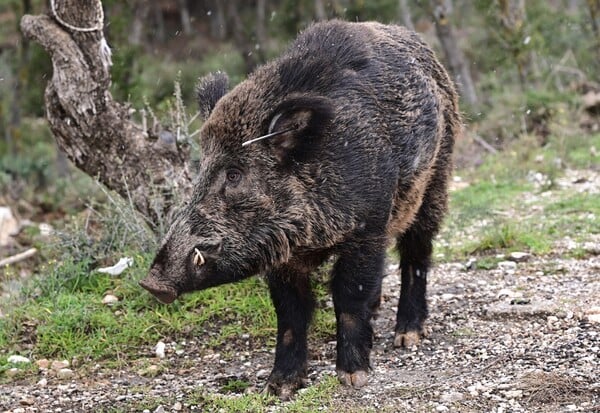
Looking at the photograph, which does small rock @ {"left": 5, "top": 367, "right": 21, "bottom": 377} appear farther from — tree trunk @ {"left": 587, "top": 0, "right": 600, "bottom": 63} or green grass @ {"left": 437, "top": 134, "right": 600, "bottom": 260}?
tree trunk @ {"left": 587, "top": 0, "right": 600, "bottom": 63}

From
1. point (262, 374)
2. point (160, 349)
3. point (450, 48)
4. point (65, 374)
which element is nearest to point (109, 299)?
point (160, 349)

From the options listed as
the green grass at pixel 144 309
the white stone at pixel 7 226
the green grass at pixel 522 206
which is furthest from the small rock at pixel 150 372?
the white stone at pixel 7 226

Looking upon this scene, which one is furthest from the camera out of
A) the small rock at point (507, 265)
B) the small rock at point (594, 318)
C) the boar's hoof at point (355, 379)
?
the small rock at point (507, 265)

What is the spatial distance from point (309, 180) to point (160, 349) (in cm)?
185

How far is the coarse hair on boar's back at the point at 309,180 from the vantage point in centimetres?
491

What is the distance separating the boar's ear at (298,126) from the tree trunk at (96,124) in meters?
2.21

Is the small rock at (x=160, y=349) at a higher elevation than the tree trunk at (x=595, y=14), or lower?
lower

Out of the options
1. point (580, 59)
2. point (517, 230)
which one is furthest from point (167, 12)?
point (517, 230)

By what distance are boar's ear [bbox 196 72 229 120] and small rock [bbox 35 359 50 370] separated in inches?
77.8

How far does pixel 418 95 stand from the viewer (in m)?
5.73

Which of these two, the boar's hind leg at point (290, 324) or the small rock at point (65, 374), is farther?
the small rock at point (65, 374)

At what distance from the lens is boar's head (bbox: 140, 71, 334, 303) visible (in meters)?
4.85

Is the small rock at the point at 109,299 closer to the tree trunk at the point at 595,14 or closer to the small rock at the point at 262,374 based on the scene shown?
the small rock at the point at 262,374

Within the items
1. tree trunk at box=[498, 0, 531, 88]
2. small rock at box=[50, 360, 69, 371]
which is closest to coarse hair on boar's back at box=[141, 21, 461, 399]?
small rock at box=[50, 360, 69, 371]
